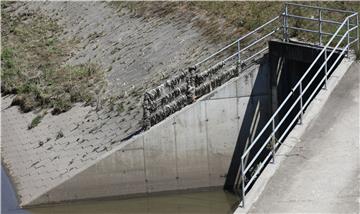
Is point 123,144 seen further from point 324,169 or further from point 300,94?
point 324,169

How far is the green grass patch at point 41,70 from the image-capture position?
2648cm

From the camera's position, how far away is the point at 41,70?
30.2 m

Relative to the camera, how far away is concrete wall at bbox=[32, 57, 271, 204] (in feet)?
63.8

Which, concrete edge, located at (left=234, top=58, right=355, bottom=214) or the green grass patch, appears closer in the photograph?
concrete edge, located at (left=234, top=58, right=355, bottom=214)

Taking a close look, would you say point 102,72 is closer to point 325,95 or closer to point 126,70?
point 126,70

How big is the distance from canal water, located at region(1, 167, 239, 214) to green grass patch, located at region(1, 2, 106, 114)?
6012 mm

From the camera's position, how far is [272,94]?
2030 cm

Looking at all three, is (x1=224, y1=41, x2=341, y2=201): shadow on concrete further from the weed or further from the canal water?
the weed

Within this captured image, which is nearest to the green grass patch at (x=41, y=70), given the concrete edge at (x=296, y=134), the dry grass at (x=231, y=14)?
the dry grass at (x=231, y=14)

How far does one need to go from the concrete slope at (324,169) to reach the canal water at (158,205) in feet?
20.0

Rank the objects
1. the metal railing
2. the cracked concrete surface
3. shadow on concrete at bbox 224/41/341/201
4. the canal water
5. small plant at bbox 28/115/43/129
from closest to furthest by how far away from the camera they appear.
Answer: the metal railing, the canal water, shadow on concrete at bbox 224/41/341/201, the cracked concrete surface, small plant at bbox 28/115/43/129

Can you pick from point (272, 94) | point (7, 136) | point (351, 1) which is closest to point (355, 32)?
point (272, 94)

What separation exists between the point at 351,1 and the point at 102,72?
9285 mm

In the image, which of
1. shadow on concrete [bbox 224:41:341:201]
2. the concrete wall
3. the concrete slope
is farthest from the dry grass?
the concrete slope
